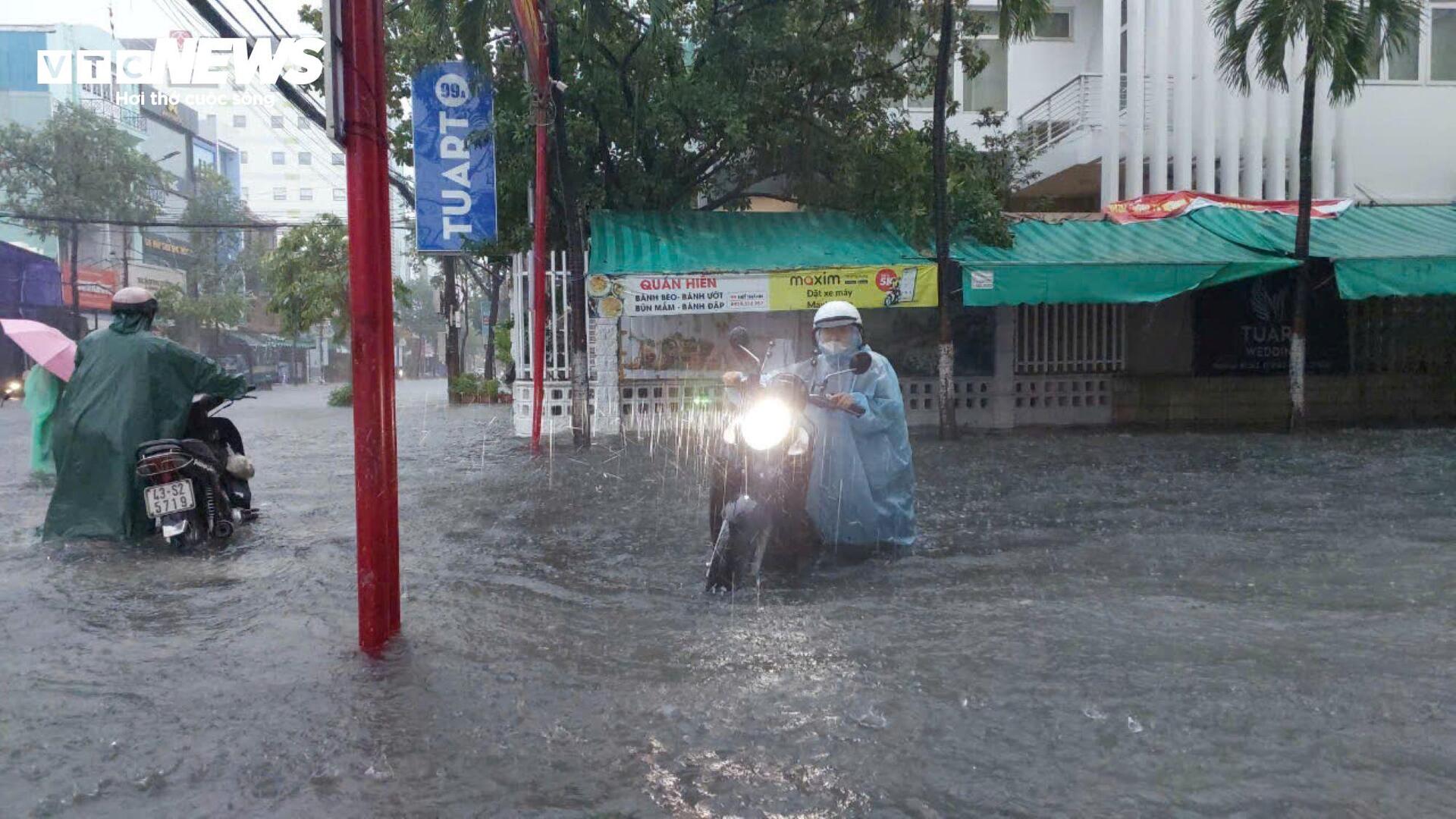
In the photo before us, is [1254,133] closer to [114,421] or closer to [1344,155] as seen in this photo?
[1344,155]

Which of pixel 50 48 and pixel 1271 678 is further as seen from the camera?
pixel 50 48

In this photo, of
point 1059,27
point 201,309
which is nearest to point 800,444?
point 1059,27

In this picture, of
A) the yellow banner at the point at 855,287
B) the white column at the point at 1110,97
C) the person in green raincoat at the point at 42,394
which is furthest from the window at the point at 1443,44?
the person in green raincoat at the point at 42,394

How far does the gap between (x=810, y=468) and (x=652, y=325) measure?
9249 millimetres

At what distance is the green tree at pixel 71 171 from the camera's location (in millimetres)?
31719

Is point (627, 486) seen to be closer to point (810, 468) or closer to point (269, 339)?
point (810, 468)

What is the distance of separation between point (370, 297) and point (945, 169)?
9725 millimetres

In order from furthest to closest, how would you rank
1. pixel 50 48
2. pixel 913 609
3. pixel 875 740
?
pixel 50 48
pixel 913 609
pixel 875 740

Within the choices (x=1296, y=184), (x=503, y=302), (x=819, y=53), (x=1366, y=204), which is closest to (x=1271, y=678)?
(x=819, y=53)

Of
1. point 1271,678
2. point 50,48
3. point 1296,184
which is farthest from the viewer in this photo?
point 50,48

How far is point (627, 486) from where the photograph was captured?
9.23 meters

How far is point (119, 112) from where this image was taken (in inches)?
1661

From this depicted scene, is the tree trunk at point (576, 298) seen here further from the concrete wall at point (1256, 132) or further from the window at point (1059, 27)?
the window at point (1059, 27)

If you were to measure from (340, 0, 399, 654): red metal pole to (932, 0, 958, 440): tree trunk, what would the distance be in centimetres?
918
